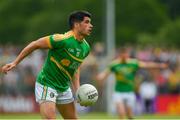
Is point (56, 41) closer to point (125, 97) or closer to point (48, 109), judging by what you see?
point (48, 109)

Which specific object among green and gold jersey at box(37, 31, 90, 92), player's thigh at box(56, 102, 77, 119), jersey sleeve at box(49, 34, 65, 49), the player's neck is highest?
the player's neck

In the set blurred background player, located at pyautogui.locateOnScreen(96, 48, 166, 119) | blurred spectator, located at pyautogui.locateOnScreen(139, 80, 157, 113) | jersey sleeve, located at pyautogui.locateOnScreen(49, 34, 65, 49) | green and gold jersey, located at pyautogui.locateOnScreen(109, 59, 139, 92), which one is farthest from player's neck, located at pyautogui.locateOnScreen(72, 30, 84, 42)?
blurred spectator, located at pyautogui.locateOnScreen(139, 80, 157, 113)

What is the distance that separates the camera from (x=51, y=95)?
622 inches

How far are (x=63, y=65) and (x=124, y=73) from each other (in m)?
9.38

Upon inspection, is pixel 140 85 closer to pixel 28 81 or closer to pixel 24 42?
pixel 28 81

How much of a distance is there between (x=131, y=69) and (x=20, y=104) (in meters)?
11.3

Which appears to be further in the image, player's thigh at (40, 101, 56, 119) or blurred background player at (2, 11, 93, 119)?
blurred background player at (2, 11, 93, 119)

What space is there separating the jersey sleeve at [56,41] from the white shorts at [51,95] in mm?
781

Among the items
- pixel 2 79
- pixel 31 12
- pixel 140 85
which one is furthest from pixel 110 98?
pixel 31 12

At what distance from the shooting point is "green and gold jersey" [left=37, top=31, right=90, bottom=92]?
15.8 m

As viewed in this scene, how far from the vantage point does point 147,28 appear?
58.8 metres

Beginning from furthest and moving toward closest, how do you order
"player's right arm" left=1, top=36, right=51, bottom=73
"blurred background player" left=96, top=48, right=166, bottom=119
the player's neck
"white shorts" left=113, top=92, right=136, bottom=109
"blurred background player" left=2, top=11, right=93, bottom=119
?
"white shorts" left=113, top=92, right=136, bottom=109 < "blurred background player" left=96, top=48, right=166, bottom=119 < the player's neck < "blurred background player" left=2, top=11, right=93, bottom=119 < "player's right arm" left=1, top=36, right=51, bottom=73

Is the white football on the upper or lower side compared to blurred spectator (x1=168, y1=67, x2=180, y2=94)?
A: lower

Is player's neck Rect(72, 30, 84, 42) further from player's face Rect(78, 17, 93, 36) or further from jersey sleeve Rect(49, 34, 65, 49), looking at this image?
jersey sleeve Rect(49, 34, 65, 49)
